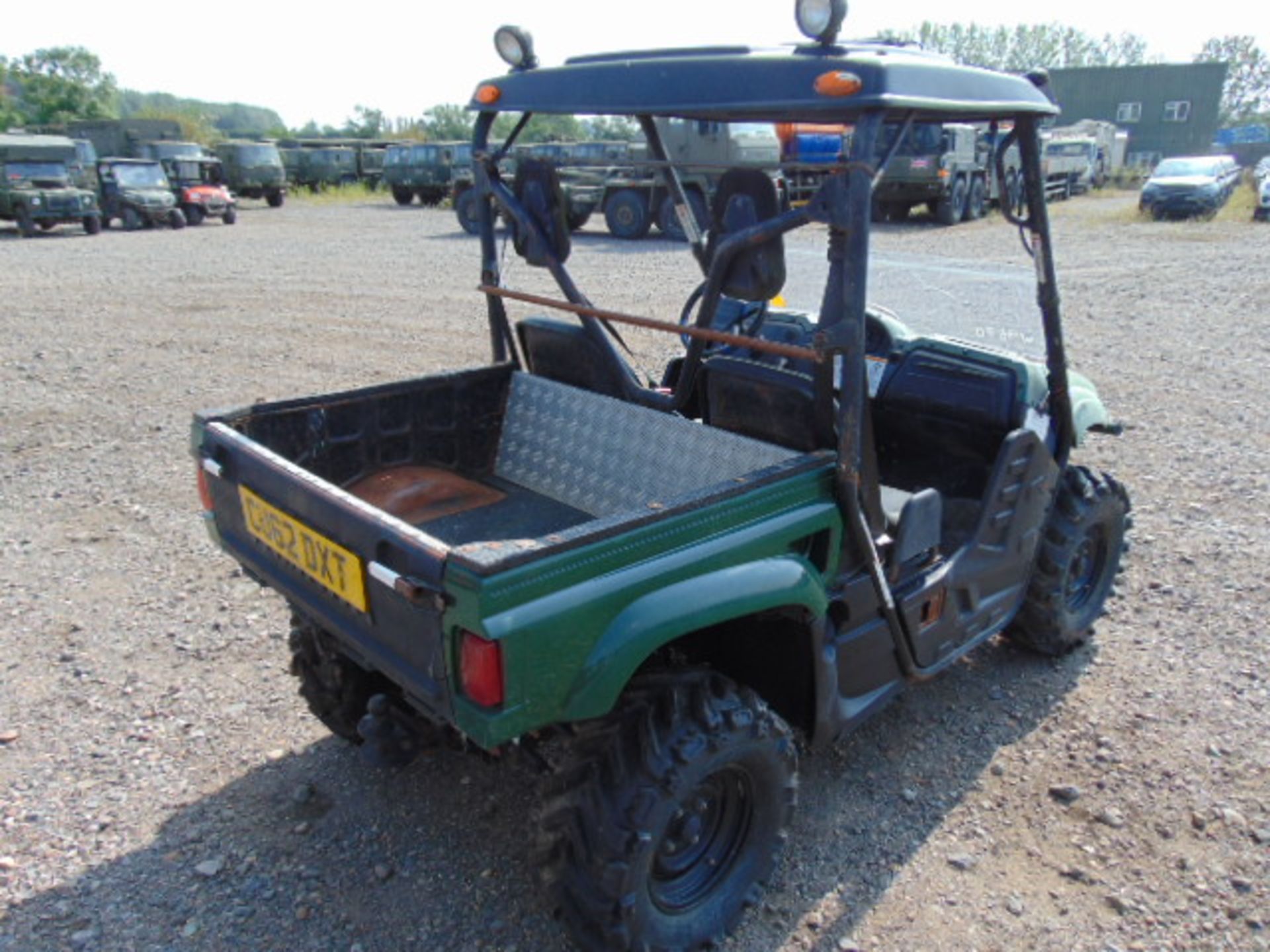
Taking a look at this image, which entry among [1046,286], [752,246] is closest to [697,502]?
[752,246]

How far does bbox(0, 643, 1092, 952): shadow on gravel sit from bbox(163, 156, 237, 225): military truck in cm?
2074

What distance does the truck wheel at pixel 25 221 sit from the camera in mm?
18297

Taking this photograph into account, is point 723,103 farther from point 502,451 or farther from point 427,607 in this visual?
point 502,451

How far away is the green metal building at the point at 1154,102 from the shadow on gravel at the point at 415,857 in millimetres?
48583

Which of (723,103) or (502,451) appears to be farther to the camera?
(502,451)

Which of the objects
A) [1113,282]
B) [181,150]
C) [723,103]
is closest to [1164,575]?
[723,103]

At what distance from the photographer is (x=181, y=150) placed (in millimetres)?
24047

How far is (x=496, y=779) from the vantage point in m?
2.97

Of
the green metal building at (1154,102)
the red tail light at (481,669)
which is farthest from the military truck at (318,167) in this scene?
the green metal building at (1154,102)

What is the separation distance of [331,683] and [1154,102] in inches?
2062

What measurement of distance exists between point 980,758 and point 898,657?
1.94ft

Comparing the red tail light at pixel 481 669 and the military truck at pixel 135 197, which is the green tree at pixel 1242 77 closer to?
the military truck at pixel 135 197

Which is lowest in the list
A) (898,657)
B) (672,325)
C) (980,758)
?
(980,758)

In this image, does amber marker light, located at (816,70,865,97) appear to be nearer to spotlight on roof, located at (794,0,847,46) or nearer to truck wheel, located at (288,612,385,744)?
spotlight on roof, located at (794,0,847,46)
